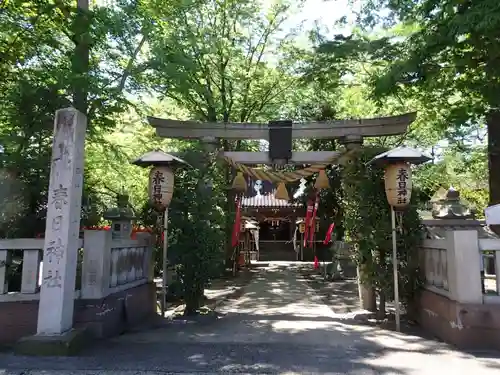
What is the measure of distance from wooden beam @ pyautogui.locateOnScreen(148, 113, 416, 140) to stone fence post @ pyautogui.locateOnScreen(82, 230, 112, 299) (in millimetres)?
3831

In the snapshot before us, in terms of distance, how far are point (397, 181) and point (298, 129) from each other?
305cm

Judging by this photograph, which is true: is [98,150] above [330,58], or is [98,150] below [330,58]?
below

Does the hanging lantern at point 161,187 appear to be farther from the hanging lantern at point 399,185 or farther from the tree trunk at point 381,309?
the tree trunk at point 381,309

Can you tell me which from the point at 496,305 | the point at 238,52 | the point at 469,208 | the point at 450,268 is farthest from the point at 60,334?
the point at 238,52

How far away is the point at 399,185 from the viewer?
24.8 feet

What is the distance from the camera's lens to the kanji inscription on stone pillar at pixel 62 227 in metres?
5.78

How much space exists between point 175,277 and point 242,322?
68.3 inches

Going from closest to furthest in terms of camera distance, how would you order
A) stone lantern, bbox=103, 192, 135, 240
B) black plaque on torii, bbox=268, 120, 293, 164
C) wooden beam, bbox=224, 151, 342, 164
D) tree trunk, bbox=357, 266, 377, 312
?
stone lantern, bbox=103, 192, 135, 240
tree trunk, bbox=357, 266, 377, 312
black plaque on torii, bbox=268, 120, 293, 164
wooden beam, bbox=224, 151, 342, 164

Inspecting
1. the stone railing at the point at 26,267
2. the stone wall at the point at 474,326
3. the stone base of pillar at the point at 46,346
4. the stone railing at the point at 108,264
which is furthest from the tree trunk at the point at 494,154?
the stone railing at the point at 26,267

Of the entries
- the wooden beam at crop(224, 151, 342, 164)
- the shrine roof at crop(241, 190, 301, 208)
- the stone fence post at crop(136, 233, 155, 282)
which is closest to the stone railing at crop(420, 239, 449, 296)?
the wooden beam at crop(224, 151, 342, 164)

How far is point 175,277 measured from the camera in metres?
8.85

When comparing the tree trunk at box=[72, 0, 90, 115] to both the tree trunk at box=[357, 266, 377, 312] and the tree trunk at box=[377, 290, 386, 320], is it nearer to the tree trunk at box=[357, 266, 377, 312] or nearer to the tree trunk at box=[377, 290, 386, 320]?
the tree trunk at box=[357, 266, 377, 312]

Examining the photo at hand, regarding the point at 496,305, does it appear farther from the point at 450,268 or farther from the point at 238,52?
the point at 238,52

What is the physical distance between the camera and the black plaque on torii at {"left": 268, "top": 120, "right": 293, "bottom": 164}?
9.68m
